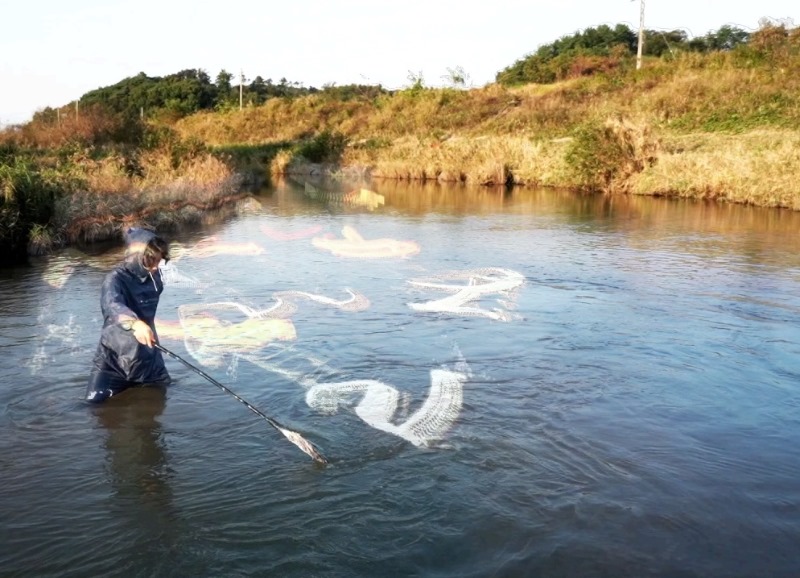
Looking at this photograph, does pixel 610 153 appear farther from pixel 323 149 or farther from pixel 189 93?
pixel 189 93

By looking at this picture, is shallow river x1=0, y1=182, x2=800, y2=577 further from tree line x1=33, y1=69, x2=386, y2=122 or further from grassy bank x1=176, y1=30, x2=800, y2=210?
tree line x1=33, y1=69, x2=386, y2=122

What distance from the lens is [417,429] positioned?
6.61m

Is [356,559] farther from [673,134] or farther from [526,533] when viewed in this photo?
[673,134]

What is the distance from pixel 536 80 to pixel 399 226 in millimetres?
41381

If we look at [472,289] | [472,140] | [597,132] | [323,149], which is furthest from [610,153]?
[323,149]

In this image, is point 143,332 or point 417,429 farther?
point 417,429

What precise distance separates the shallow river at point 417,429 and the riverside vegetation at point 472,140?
5322mm
